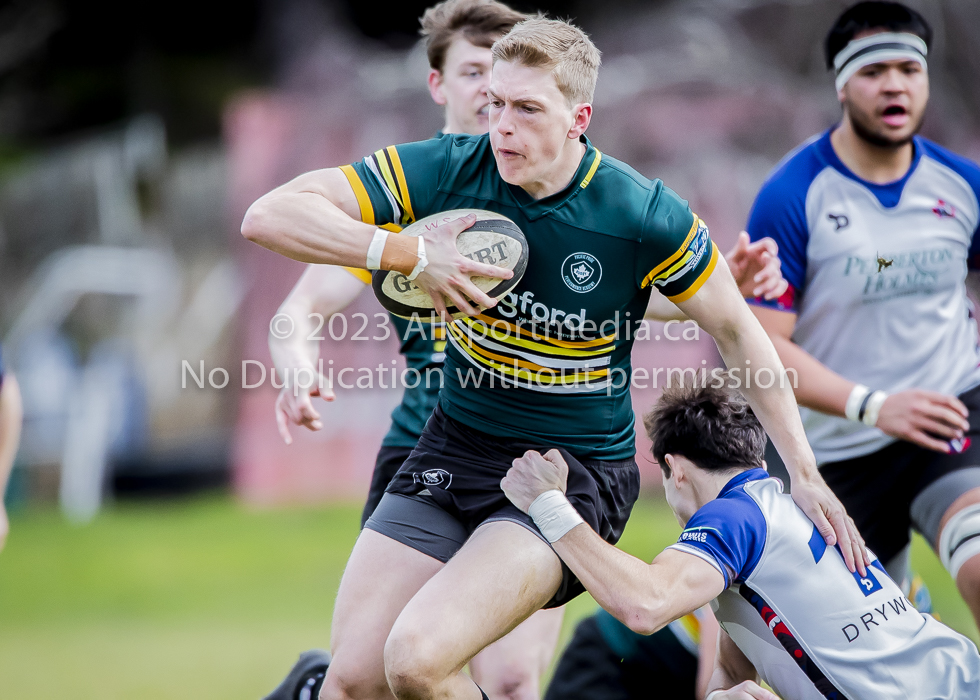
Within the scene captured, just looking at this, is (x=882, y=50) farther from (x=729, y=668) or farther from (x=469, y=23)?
(x=729, y=668)

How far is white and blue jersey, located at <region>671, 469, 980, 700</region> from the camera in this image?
10.3ft

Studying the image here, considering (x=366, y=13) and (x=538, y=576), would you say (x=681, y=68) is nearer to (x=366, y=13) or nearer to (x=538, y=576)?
(x=366, y=13)

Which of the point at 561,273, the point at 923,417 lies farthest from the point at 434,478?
the point at 923,417

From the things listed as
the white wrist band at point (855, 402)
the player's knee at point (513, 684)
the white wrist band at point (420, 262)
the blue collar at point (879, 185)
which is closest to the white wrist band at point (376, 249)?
the white wrist band at point (420, 262)

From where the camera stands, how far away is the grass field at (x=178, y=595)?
23.9 feet

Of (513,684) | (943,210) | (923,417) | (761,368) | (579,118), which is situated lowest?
(513,684)

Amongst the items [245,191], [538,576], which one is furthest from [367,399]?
[538,576]

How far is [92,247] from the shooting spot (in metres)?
16.3

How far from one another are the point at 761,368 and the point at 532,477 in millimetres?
812

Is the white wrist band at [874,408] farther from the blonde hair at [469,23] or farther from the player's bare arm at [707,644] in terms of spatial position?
the blonde hair at [469,23]

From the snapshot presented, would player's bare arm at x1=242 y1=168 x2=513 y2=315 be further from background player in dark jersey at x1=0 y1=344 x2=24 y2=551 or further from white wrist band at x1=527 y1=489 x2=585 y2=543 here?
background player in dark jersey at x1=0 y1=344 x2=24 y2=551

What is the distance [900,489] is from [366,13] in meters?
16.9

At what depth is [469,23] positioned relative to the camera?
456 cm

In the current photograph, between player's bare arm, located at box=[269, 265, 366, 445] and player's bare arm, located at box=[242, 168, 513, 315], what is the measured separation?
0.76 meters
